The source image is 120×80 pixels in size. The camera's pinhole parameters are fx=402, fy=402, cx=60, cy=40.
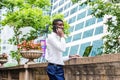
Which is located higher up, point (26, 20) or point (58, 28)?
point (26, 20)

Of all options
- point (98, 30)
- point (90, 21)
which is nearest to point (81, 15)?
point (90, 21)

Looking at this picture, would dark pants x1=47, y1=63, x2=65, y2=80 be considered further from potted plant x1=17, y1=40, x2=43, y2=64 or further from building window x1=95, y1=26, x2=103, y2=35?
building window x1=95, y1=26, x2=103, y2=35

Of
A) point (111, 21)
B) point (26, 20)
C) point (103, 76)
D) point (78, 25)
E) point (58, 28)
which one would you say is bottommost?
point (103, 76)

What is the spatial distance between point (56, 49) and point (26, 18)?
67.1 ft

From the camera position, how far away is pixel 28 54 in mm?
11273

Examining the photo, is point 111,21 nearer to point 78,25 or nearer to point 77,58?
point 77,58

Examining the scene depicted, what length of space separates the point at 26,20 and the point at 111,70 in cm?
2118

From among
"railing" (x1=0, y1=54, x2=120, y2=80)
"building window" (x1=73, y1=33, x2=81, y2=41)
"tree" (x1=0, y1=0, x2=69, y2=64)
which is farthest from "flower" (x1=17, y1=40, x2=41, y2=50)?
"building window" (x1=73, y1=33, x2=81, y2=41)

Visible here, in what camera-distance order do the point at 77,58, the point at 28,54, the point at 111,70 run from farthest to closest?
the point at 28,54 → the point at 77,58 → the point at 111,70

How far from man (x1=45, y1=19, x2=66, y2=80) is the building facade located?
60.2m

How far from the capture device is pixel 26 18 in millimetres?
26672

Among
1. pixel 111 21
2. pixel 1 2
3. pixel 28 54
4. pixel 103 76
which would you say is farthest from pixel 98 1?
pixel 1 2

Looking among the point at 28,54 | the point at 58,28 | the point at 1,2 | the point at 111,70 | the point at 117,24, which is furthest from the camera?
the point at 1,2

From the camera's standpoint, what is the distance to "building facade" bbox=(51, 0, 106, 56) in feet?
232
